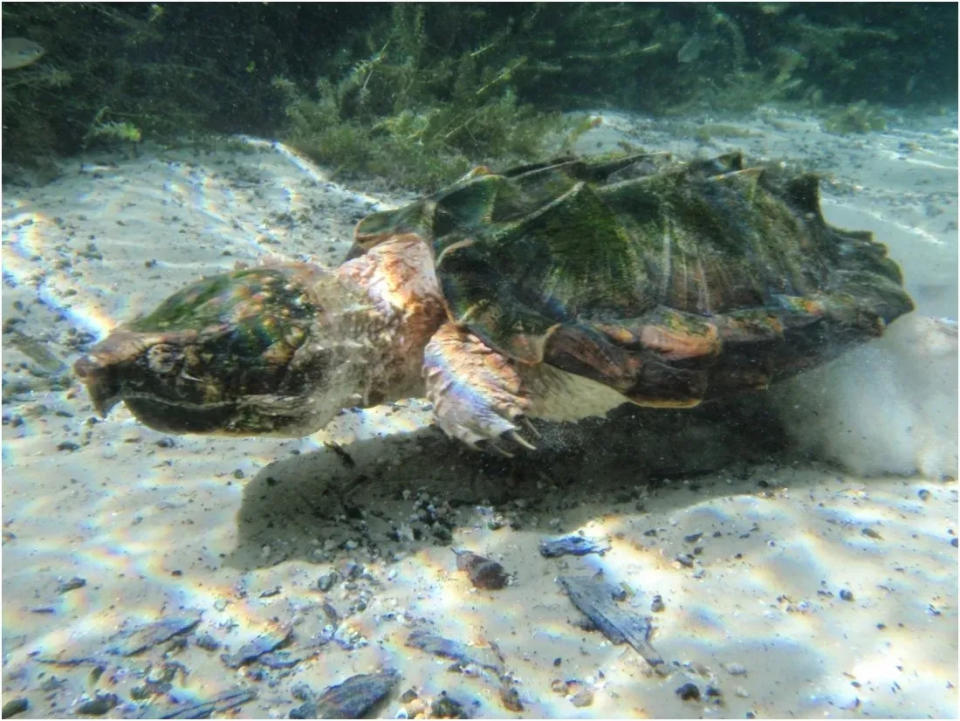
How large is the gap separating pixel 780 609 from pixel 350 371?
1828 millimetres

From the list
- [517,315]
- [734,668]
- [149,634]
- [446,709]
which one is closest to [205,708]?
[149,634]

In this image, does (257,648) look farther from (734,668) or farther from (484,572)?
(734,668)

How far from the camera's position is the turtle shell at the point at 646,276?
7.65 feet

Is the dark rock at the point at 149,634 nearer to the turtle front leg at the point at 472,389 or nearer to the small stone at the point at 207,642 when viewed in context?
the small stone at the point at 207,642

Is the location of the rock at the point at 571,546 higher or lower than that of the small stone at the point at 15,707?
higher

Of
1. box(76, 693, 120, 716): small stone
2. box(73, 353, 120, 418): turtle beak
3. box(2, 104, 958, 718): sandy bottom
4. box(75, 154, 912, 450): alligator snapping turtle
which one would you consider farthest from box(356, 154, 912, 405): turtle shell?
box(76, 693, 120, 716): small stone

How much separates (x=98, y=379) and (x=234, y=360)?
1.41 ft

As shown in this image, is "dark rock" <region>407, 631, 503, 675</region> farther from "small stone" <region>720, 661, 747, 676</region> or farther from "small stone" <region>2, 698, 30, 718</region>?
"small stone" <region>2, 698, 30, 718</region>

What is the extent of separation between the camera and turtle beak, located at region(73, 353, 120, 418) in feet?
6.23

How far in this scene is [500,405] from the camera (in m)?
2.28

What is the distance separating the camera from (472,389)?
90.0 inches

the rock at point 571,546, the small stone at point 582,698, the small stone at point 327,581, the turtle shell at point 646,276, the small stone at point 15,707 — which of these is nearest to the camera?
the small stone at point 15,707

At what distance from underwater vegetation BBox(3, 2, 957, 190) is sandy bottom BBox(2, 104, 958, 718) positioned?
2.63m

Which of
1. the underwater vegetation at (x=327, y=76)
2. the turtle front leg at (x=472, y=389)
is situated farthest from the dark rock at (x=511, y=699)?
the underwater vegetation at (x=327, y=76)
